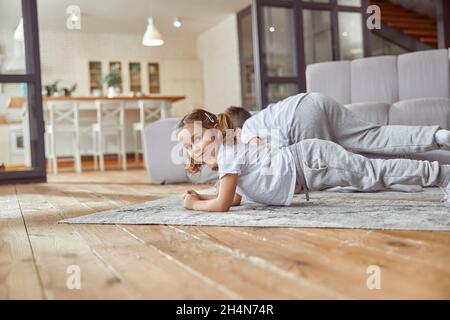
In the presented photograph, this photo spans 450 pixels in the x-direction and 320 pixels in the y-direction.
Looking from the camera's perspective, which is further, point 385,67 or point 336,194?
point 385,67

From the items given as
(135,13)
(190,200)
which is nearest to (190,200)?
(190,200)

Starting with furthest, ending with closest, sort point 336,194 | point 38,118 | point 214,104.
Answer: point 214,104
point 38,118
point 336,194

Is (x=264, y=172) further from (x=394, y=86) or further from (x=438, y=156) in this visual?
(x=394, y=86)

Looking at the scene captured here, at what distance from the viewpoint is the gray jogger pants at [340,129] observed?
219 centimetres

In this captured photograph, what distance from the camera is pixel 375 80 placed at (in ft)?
10.9

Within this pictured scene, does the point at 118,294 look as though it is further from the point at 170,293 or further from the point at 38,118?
the point at 38,118

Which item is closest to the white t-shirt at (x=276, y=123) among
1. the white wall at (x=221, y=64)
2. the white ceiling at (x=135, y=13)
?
the white ceiling at (x=135, y=13)

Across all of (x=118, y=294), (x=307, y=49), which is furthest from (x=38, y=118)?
(x=118, y=294)

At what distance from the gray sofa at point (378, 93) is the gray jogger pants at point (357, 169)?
108cm

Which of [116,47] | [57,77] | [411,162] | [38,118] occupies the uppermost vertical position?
[116,47]

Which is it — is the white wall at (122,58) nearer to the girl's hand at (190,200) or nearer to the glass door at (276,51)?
the glass door at (276,51)

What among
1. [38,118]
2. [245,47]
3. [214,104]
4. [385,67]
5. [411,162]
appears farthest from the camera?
[214,104]

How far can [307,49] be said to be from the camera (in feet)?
14.4

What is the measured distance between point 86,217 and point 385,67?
2.26 m
